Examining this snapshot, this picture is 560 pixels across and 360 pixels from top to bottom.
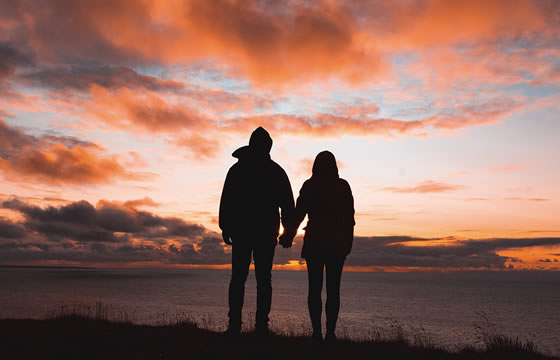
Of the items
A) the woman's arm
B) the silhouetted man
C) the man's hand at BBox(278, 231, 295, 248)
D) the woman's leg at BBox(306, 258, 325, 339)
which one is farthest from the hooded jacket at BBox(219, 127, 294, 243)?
the woman's arm

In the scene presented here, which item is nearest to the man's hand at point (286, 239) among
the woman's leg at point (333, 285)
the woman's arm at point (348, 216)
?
the woman's leg at point (333, 285)

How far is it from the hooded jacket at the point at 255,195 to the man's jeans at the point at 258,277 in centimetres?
14

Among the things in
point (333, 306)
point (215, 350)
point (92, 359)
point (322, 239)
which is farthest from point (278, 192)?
point (92, 359)

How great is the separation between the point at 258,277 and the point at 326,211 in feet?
5.13

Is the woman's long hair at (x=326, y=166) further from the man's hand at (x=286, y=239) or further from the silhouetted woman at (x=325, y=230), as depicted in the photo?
the man's hand at (x=286, y=239)

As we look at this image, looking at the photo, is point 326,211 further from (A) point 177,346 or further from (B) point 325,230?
(A) point 177,346

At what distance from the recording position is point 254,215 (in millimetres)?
6801

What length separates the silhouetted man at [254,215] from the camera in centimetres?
673

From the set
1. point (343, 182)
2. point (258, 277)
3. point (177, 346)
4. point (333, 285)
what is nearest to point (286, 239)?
point (258, 277)

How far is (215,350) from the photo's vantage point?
5980mm

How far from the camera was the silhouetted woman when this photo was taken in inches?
258

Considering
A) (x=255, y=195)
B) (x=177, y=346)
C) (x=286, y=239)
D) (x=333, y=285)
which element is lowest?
(x=177, y=346)

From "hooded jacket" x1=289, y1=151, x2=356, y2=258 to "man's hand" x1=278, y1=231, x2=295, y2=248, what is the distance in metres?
0.11

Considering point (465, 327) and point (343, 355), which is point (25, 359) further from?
point (465, 327)
